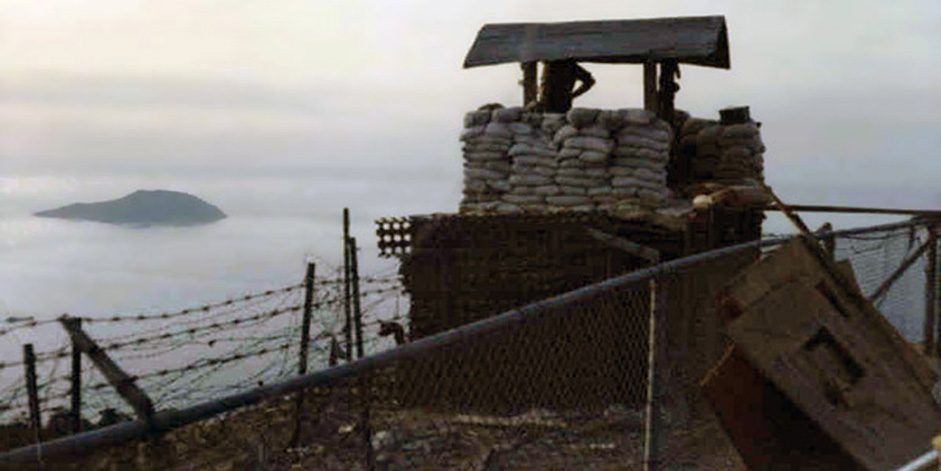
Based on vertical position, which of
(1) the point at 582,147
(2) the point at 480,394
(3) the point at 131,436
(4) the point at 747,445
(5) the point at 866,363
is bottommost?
(2) the point at 480,394

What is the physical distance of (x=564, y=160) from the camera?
43.2ft

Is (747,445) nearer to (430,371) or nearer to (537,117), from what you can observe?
(430,371)

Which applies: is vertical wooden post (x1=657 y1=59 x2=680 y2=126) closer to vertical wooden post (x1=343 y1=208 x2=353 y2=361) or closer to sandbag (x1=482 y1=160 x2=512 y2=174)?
sandbag (x1=482 y1=160 x2=512 y2=174)

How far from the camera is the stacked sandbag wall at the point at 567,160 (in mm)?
12883

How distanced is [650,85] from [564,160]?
2493 mm

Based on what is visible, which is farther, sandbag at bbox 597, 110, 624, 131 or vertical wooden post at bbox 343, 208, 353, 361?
sandbag at bbox 597, 110, 624, 131

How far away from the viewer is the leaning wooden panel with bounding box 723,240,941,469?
552 cm

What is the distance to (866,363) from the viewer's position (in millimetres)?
5930

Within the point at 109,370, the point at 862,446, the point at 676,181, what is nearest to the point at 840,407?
the point at 862,446

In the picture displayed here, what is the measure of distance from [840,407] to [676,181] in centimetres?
1108

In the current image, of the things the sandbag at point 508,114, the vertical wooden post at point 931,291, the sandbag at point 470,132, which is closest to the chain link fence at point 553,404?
the vertical wooden post at point 931,291

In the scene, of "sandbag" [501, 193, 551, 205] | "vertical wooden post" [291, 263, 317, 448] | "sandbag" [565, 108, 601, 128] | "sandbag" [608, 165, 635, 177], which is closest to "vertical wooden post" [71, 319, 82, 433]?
"vertical wooden post" [291, 263, 317, 448]

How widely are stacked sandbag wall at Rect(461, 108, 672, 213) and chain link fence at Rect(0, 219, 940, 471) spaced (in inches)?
62.2

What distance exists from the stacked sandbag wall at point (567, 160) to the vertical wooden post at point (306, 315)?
4312mm
